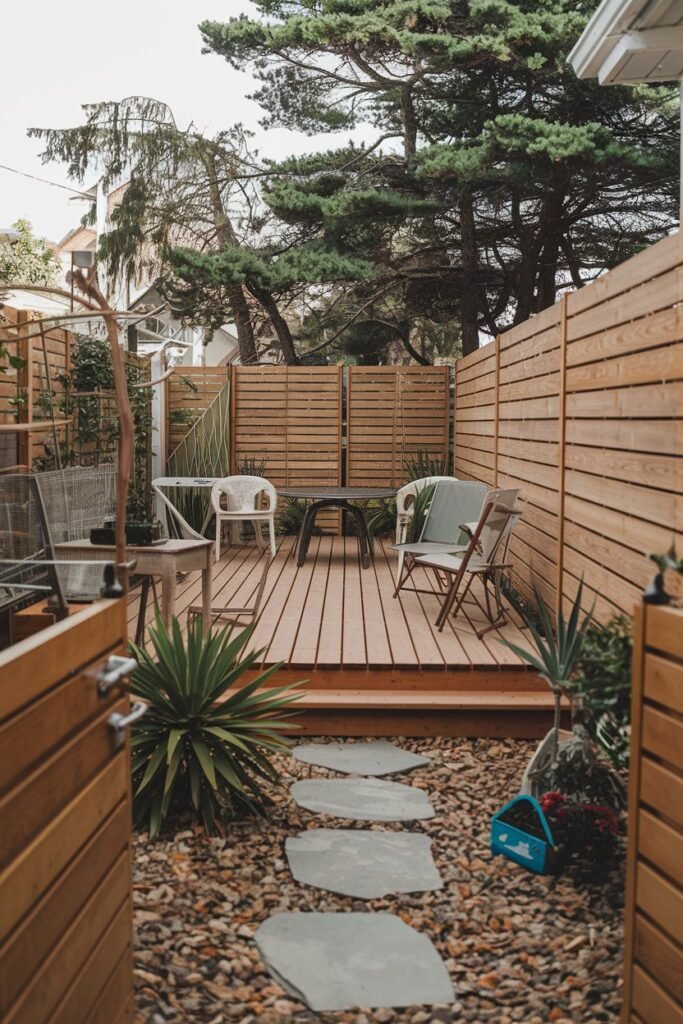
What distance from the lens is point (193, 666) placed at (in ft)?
10.3

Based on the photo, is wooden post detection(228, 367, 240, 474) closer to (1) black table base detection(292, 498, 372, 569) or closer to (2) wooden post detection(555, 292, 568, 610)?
(1) black table base detection(292, 498, 372, 569)

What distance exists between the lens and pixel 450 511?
20.5ft

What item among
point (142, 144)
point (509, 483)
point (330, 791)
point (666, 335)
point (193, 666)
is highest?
point (142, 144)

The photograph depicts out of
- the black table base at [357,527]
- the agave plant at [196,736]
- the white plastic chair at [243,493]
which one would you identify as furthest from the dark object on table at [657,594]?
the white plastic chair at [243,493]

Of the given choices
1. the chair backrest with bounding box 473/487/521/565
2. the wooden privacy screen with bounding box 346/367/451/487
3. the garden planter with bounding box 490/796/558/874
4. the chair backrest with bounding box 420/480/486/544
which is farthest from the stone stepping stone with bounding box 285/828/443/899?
the wooden privacy screen with bounding box 346/367/451/487

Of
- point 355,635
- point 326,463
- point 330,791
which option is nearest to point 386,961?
point 330,791

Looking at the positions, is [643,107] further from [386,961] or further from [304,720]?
[386,961]

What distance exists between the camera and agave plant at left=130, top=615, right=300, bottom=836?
9.84 feet

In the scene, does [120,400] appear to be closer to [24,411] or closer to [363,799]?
[363,799]

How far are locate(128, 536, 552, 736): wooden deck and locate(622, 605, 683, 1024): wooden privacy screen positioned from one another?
2.08 meters

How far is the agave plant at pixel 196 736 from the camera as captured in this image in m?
3.00

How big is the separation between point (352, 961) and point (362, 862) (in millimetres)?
584

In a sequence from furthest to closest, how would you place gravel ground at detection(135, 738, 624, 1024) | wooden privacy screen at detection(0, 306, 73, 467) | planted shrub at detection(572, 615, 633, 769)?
wooden privacy screen at detection(0, 306, 73, 467)
planted shrub at detection(572, 615, 633, 769)
gravel ground at detection(135, 738, 624, 1024)

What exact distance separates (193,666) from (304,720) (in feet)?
3.52
